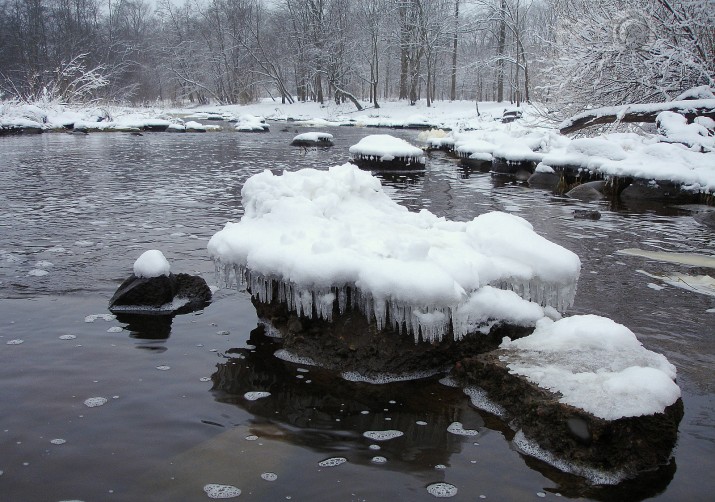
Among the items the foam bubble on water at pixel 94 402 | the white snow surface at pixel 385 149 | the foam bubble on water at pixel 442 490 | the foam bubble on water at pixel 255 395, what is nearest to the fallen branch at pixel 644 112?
the white snow surface at pixel 385 149

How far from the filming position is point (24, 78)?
53031 mm

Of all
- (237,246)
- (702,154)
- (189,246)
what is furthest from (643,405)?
(702,154)

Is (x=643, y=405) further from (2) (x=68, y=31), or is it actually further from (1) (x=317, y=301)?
(2) (x=68, y=31)

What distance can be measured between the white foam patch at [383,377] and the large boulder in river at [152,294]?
246 cm

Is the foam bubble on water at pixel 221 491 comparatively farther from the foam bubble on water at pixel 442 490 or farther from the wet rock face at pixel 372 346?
the wet rock face at pixel 372 346

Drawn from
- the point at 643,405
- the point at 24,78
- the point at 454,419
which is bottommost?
the point at 454,419

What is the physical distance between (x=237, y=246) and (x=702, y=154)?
1377 centimetres

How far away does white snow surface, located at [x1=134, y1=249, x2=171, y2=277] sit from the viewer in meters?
6.64

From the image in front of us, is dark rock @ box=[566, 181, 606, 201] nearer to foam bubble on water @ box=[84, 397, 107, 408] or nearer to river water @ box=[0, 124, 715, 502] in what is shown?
river water @ box=[0, 124, 715, 502]

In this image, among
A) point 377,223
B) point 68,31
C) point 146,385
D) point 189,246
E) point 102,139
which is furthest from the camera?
point 68,31

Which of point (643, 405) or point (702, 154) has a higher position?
point (702, 154)

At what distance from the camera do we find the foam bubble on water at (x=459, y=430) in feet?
13.9

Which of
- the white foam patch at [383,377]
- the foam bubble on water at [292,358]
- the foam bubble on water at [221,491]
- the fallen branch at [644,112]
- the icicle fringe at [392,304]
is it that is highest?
the fallen branch at [644,112]

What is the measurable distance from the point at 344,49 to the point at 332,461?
172 feet
